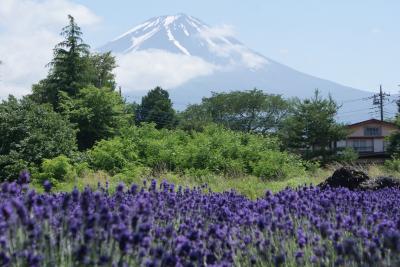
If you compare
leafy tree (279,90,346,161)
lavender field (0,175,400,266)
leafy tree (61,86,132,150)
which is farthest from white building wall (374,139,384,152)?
lavender field (0,175,400,266)

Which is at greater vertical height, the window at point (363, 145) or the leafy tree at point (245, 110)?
the leafy tree at point (245, 110)

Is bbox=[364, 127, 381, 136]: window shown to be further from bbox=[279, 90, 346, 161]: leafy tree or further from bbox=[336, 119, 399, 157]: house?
bbox=[279, 90, 346, 161]: leafy tree

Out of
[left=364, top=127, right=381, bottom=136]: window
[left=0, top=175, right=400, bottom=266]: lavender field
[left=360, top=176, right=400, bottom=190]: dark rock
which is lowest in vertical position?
[left=0, top=175, right=400, bottom=266]: lavender field

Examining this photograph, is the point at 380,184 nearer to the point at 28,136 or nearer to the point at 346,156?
the point at 28,136

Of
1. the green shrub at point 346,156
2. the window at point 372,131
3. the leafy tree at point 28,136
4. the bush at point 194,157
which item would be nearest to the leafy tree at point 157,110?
the green shrub at point 346,156

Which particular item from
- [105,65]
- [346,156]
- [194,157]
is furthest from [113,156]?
[105,65]

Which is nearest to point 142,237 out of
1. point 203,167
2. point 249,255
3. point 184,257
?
point 184,257

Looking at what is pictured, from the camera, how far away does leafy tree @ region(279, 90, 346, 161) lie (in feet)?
138

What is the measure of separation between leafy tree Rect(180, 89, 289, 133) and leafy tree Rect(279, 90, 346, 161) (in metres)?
26.1

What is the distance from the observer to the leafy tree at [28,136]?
20.2 meters

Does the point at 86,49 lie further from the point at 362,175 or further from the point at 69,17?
the point at 362,175

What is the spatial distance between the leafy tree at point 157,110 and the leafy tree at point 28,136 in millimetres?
34005

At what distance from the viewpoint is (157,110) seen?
2376 inches

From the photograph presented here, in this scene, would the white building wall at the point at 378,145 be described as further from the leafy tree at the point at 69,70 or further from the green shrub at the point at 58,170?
the green shrub at the point at 58,170
